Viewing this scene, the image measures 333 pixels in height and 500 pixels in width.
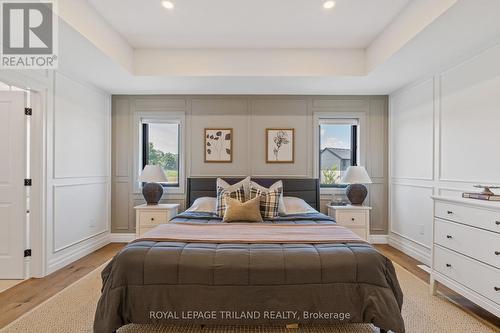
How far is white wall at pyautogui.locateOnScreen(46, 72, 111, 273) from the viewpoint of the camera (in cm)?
330

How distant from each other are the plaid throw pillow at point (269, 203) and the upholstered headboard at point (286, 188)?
0.64 metres

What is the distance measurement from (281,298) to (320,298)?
0.92ft

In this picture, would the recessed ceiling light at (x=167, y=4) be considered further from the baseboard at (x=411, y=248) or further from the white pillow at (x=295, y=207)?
the baseboard at (x=411, y=248)

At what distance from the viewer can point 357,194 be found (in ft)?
13.4

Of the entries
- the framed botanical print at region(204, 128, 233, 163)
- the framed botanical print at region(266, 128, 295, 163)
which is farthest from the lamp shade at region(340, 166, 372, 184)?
the framed botanical print at region(204, 128, 233, 163)

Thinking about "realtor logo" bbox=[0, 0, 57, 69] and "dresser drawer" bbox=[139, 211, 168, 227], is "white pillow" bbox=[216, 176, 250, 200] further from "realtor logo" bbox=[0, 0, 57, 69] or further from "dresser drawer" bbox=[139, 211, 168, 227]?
"realtor logo" bbox=[0, 0, 57, 69]

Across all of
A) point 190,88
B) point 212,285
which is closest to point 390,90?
point 190,88

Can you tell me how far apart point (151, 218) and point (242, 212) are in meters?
1.58

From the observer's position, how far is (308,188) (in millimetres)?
4273

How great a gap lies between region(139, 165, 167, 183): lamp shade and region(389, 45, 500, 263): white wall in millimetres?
3649

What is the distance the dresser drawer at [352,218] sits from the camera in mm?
3910

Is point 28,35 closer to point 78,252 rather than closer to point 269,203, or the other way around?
point 78,252

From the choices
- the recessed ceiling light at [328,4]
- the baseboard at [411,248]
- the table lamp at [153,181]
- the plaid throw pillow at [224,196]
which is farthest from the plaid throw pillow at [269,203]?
the recessed ceiling light at [328,4]

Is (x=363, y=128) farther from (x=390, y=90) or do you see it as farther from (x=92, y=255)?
(x=92, y=255)
